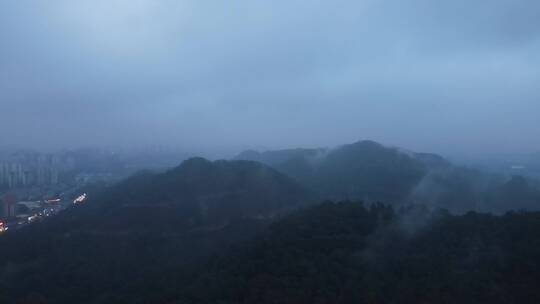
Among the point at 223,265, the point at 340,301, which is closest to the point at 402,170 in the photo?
the point at 223,265

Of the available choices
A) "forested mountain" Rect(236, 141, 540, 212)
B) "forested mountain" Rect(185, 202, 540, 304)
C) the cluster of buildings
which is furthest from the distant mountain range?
the cluster of buildings

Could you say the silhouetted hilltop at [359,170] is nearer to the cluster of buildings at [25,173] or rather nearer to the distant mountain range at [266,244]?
the distant mountain range at [266,244]

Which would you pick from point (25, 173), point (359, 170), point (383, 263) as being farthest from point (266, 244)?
point (25, 173)

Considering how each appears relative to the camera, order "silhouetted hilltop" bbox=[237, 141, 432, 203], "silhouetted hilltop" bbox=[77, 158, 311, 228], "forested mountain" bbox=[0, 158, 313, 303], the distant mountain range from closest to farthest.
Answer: the distant mountain range < "forested mountain" bbox=[0, 158, 313, 303] < "silhouetted hilltop" bbox=[77, 158, 311, 228] < "silhouetted hilltop" bbox=[237, 141, 432, 203]

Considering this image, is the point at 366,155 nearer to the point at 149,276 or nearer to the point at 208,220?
the point at 208,220

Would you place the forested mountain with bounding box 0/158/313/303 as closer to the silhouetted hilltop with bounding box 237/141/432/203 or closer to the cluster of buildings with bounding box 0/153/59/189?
the silhouetted hilltop with bounding box 237/141/432/203

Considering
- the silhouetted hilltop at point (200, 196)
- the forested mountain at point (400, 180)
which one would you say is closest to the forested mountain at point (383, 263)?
the silhouetted hilltop at point (200, 196)
